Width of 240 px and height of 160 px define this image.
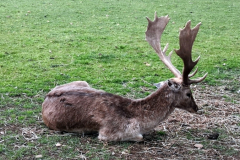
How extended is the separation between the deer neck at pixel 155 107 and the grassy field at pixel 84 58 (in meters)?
0.28

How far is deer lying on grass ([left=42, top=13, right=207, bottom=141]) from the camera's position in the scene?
5.11 meters

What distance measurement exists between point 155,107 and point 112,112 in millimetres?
618

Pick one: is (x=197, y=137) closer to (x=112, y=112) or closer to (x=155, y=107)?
(x=155, y=107)

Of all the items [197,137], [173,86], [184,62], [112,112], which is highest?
[184,62]

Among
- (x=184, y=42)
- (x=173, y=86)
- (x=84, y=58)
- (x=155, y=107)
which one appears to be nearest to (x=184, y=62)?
(x=184, y=42)

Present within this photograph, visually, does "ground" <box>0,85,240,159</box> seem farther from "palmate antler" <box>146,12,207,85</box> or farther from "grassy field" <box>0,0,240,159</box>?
"palmate antler" <box>146,12,207,85</box>

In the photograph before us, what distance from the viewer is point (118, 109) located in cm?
524

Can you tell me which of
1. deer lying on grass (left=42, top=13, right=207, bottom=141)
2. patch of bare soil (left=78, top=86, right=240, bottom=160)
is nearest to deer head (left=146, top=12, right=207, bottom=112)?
deer lying on grass (left=42, top=13, right=207, bottom=141)

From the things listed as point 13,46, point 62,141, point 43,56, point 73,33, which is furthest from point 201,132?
point 73,33

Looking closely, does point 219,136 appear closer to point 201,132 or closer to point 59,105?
point 201,132

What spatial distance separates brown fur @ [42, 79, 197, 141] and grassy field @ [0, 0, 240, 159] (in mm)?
151

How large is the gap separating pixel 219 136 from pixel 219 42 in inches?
266

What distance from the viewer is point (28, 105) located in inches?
248

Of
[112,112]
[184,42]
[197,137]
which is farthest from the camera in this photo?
[197,137]
